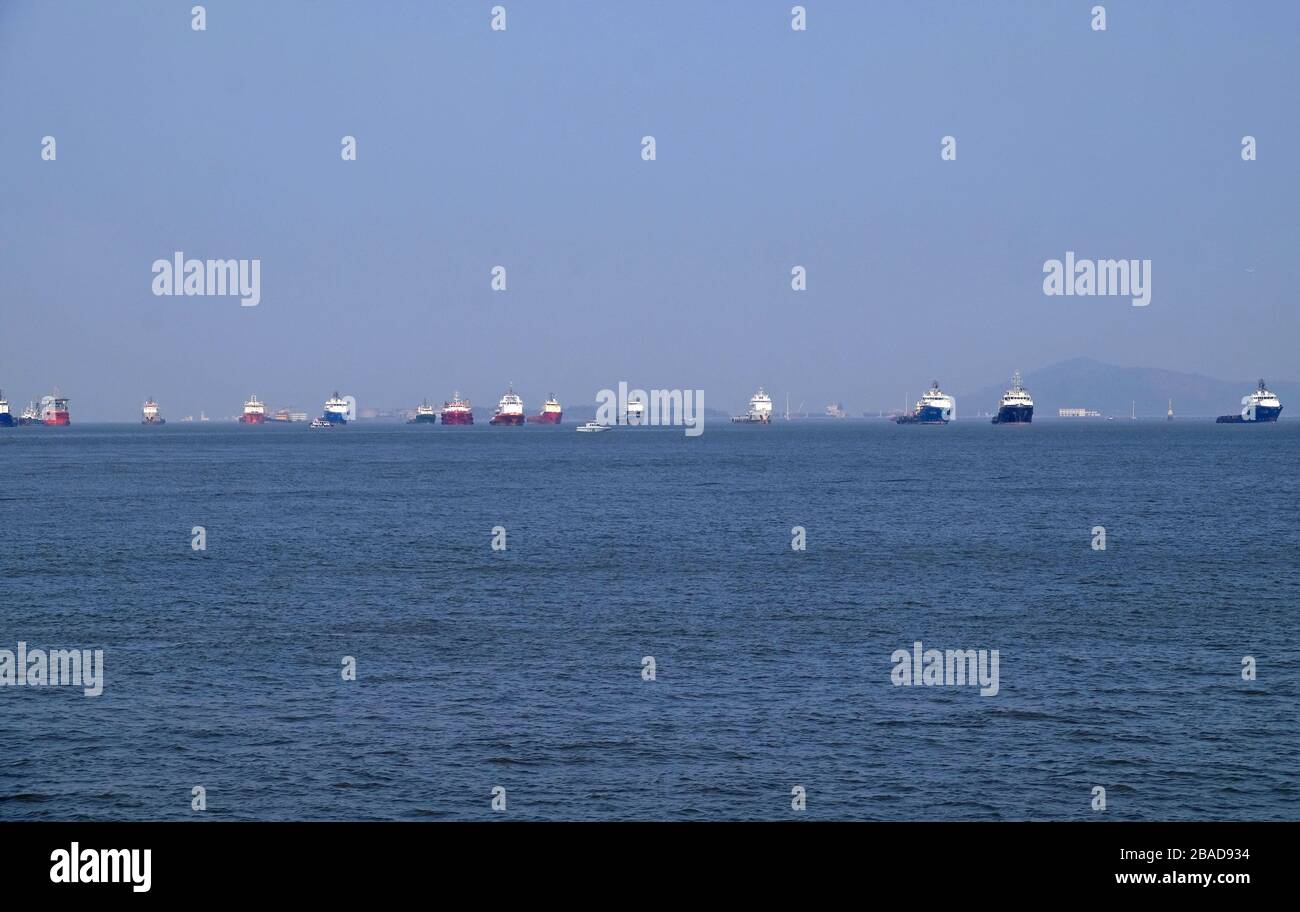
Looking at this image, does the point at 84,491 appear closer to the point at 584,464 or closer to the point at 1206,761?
the point at 584,464

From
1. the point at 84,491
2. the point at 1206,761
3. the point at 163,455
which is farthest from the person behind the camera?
the point at 163,455

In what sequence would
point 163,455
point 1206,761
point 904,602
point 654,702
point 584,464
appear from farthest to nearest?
point 163,455
point 584,464
point 904,602
point 654,702
point 1206,761
